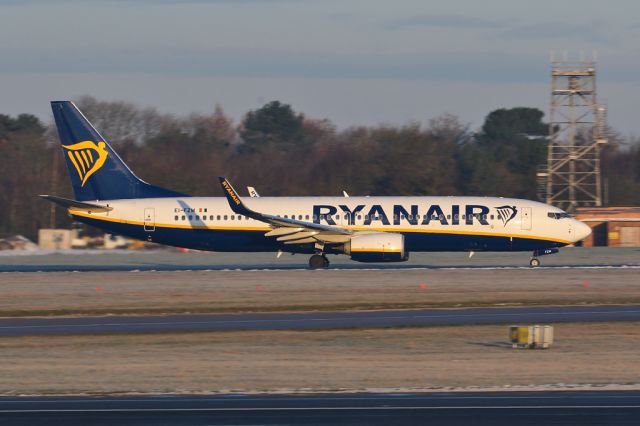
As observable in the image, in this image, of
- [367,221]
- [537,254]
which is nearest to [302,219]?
[367,221]

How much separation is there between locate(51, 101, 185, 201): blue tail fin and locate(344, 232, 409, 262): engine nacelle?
36.3 ft

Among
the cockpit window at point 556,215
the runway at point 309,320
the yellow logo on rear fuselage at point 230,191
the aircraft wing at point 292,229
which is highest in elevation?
the yellow logo on rear fuselage at point 230,191

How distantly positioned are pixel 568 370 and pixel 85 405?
10.5 metres

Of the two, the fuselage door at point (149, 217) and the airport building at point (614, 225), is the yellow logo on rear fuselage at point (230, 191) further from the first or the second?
the airport building at point (614, 225)

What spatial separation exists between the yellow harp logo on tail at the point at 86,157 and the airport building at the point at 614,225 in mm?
35869

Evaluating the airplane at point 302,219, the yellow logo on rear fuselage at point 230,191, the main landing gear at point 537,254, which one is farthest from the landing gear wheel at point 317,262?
the main landing gear at point 537,254

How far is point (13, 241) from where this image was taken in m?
72.2

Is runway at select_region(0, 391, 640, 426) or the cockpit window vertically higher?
the cockpit window

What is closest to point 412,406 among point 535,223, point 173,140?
point 535,223

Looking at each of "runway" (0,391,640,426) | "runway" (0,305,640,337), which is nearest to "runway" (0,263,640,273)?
"runway" (0,305,640,337)

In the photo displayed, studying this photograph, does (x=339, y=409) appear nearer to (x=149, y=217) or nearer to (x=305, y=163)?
(x=149, y=217)

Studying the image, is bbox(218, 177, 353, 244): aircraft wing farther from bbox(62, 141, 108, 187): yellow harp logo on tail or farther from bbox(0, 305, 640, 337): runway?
bbox(0, 305, 640, 337): runway

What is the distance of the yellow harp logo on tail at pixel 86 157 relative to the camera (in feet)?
175

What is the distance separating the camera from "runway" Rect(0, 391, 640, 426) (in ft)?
53.5
